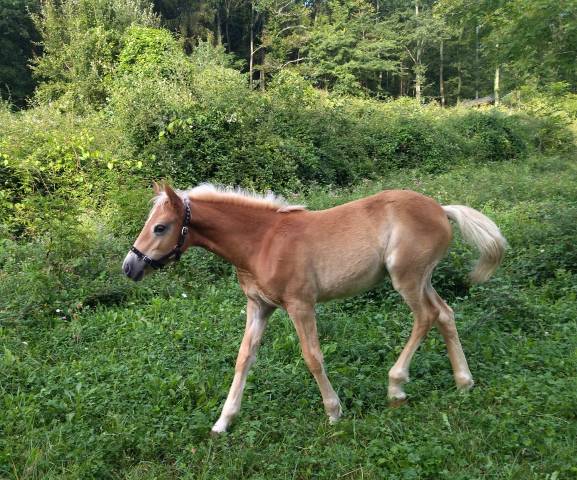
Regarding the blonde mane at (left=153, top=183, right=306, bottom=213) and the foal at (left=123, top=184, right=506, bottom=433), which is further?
the blonde mane at (left=153, top=183, right=306, bottom=213)

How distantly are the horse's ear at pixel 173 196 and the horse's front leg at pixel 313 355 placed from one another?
112cm

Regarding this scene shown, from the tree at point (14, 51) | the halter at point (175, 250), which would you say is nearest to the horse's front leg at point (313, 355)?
the halter at point (175, 250)

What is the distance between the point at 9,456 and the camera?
10.7ft

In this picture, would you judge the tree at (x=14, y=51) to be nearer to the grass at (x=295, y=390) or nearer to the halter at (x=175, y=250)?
the grass at (x=295, y=390)

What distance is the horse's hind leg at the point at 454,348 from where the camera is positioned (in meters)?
4.05

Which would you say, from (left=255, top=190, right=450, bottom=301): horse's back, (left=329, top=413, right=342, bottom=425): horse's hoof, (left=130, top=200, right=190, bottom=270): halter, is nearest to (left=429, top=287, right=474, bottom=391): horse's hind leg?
(left=255, top=190, right=450, bottom=301): horse's back

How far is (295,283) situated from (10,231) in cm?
660

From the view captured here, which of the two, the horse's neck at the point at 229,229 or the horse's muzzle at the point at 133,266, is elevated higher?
the horse's neck at the point at 229,229

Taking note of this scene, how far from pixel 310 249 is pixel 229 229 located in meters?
0.64

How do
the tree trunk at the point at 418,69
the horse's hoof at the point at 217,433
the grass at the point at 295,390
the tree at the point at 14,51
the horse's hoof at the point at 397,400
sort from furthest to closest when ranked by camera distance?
1. the tree trunk at the point at 418,69
2. the tree at the point at 14,51
3. the horse's hoof at the point at 397,400
4. the horse's hoof at the point at 217,433
5. the grass at the point at 295,390

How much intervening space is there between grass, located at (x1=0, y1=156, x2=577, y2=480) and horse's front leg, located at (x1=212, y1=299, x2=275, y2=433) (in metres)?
0.11

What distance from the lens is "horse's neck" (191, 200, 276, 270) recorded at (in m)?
3.99

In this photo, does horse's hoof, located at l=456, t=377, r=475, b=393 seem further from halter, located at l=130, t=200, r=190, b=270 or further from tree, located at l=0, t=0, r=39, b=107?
tree, located at l=0, t=0, r=39, b=107

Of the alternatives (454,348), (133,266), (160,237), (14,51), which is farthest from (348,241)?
(14,51)
